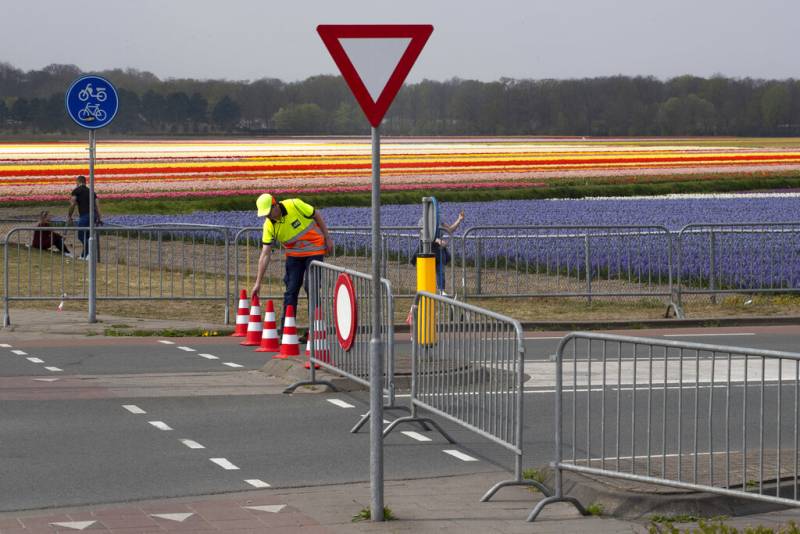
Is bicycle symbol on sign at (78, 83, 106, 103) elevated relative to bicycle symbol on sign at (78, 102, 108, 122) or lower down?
elevated

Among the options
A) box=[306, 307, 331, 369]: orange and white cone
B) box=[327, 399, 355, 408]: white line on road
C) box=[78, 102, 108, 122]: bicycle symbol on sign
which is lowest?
box=[327, 399, 355, 408]: white line on road

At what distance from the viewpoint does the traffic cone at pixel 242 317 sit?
671 inches

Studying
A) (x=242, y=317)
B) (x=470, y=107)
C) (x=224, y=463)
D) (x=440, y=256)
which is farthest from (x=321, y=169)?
(x=470, y=107)

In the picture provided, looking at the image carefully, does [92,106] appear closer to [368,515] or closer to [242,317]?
[242,317]

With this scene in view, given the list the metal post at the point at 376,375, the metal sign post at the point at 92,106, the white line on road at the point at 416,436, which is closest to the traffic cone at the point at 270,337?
the metal sign post at the point at 92,106

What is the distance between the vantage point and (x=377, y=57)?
7.74 metres

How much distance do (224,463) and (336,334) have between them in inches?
106

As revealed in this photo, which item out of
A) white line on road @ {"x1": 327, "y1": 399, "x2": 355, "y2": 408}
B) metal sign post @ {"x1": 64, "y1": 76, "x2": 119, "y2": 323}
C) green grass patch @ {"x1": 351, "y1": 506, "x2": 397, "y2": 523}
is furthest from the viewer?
metal sign post @ {"x1": 64, "y1": 76, "x2": 119, "y2": 323}

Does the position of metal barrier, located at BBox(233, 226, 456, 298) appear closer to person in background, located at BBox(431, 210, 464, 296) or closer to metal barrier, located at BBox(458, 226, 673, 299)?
person in background, located at BBox(431, 210, 464, 296)

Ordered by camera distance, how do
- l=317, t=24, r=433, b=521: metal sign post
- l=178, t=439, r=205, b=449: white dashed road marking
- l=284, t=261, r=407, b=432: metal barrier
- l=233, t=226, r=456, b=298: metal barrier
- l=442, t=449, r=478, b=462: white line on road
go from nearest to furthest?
l=317, t=24, r=433, b=521: metal sign post → l=442, t=449, r=478, b=462: white line on road → l=178, t=439, r=205, b=449: white dashed road marking → l=284, t=261, r=407, b=432: metal barrier → l=233, t=226, r=456, b=298: metal barrier

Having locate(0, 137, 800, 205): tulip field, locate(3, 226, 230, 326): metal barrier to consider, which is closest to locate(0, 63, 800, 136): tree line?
locate(0, 137, 800, 205): tulip field

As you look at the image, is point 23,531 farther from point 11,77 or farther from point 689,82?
point 689,82

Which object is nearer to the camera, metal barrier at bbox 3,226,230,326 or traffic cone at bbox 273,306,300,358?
traffic cone at bbox 273,306,300,358

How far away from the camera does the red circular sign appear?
11.0 meters
